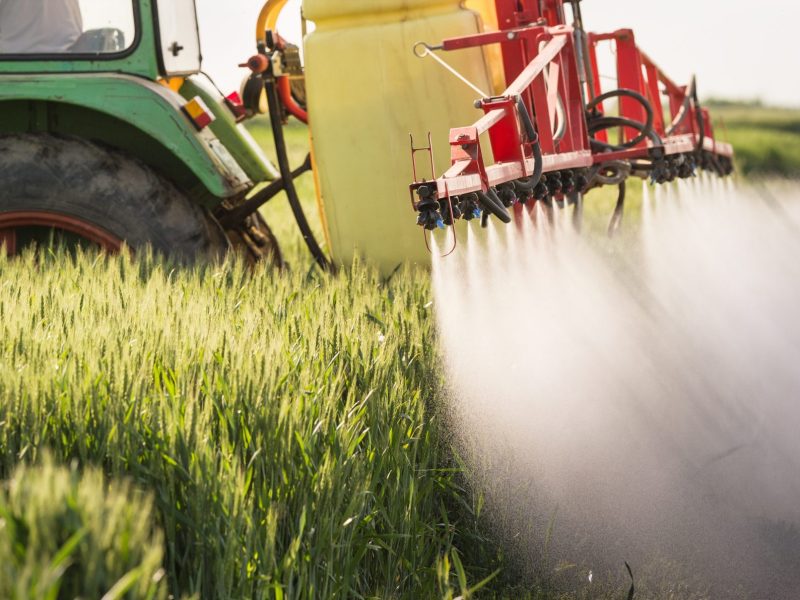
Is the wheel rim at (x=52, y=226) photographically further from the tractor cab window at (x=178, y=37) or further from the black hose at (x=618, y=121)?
the black hose at (x=618, y=121)

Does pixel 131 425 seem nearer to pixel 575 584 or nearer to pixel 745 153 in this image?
pixel 575 584

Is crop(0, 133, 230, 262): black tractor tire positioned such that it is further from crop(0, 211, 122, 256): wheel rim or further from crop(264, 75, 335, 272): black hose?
crop(264, 75, 335, 272): black hose

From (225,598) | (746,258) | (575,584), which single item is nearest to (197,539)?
(225,598)

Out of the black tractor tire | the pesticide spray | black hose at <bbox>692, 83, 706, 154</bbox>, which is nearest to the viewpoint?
the pesticide spray

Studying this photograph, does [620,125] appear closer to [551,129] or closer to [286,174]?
[551,129]

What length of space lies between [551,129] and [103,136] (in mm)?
1833

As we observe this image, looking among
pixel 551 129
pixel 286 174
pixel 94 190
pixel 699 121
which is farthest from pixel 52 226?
pixel 699 121

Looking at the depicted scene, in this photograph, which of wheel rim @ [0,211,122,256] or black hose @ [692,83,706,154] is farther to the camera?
black hose @ [692,83,706,154]

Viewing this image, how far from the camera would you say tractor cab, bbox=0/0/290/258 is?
4691mm

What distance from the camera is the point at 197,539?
7.39 feet

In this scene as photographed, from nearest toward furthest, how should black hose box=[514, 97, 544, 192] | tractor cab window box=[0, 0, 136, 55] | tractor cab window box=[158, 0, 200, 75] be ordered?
black hose box=[514, 97, 544, 192] → tractor cab window box=[0, 0, 136, 55] → tractor cab window box=[158, 0, 200, 75]

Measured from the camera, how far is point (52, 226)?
472 centimetres

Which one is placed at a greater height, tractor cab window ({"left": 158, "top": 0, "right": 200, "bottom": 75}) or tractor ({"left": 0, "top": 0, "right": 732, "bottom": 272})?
tractor cab window ({"left": 158, "top": 0, "right": 200, "bottom": 75})

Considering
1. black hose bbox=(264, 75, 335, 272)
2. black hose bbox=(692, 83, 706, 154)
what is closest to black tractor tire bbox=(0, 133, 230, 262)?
black hose bbox=(264, 75, 335, 272)
